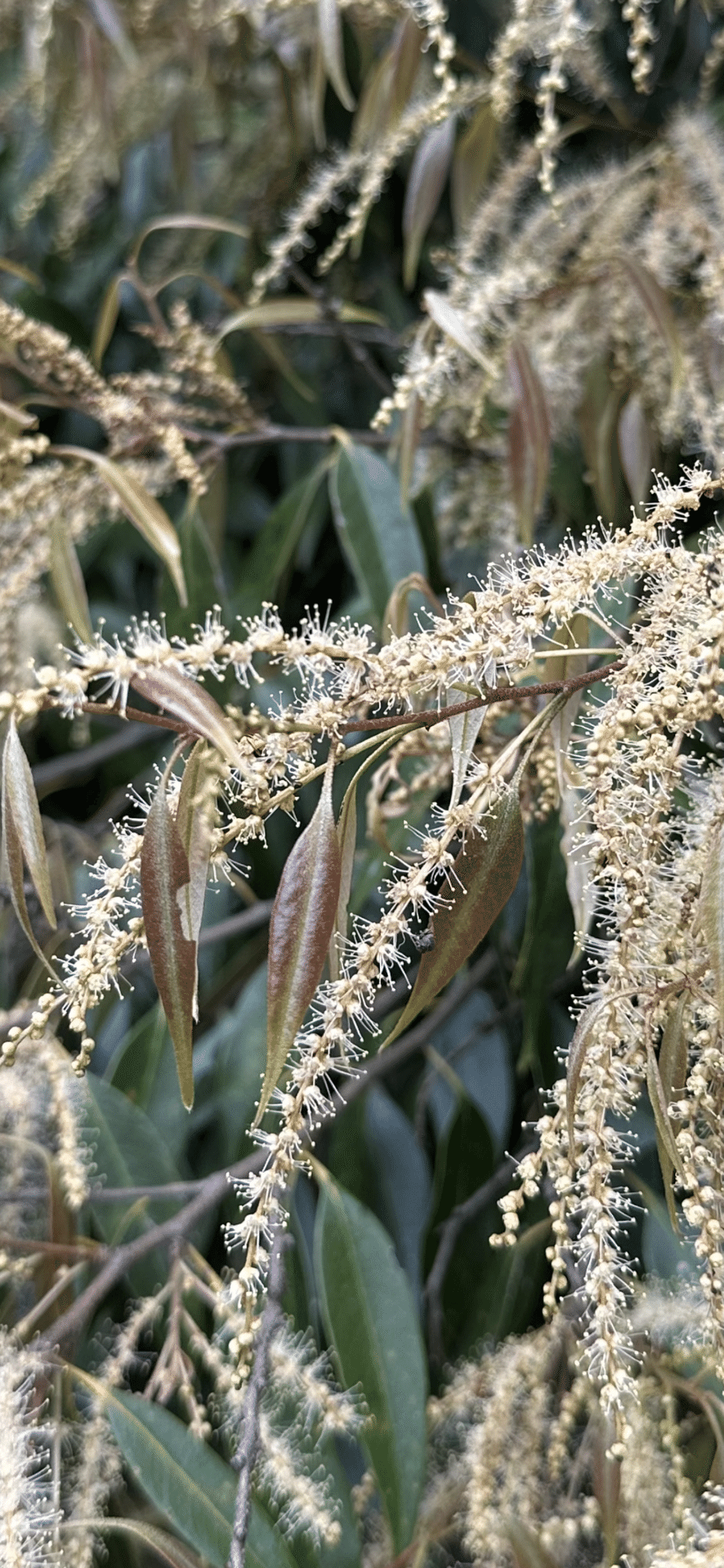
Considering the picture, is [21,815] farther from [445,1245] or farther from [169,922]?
[445,1245]

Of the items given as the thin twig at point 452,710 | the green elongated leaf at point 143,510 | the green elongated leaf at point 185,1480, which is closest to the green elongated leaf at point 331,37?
the green elongated leaf at point 143,510

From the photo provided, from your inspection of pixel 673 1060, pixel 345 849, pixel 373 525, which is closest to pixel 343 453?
pixel 373 525

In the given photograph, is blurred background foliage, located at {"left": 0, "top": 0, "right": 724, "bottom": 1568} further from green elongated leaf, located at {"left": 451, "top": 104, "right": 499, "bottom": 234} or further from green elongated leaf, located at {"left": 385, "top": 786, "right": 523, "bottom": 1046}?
green elongated leaf, located at {"left": 385, "top": 786, "right": 523, "bottom": 1046}

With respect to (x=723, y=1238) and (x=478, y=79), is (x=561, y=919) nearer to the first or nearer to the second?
(x=723, y=1238)

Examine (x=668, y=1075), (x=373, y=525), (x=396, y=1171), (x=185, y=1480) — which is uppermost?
(x=373, y=525)

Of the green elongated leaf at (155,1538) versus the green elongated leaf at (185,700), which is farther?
the green elongated leaf at (155,1538)

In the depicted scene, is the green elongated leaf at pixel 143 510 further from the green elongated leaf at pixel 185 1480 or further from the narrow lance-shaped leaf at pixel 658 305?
the green elongated leaf at pixel 185 1480
